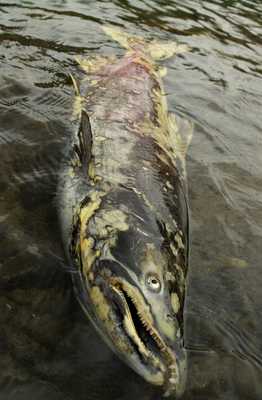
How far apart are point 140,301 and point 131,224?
2.26 ft

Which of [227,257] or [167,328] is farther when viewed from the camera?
[227,257]

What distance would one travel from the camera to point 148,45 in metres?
7.21

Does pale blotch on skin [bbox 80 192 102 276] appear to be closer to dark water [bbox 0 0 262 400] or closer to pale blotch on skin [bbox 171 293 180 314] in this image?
dark water [bbox 0 0 262 400]

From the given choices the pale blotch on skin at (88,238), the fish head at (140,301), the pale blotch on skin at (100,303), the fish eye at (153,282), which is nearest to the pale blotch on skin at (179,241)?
the fish head at (140,301)

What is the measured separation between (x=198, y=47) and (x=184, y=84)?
5.65ft

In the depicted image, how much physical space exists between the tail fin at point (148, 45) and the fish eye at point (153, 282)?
464cm

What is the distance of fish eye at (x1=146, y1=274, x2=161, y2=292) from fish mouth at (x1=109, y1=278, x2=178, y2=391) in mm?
97

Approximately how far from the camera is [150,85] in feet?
18.3

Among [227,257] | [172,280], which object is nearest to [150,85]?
[227,257]

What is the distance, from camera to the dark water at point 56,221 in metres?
2.69

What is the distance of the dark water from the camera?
8.84 ft

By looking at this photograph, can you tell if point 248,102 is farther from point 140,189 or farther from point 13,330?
point 13,330

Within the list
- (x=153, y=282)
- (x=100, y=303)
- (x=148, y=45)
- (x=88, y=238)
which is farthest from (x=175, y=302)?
(x=148, y=45)

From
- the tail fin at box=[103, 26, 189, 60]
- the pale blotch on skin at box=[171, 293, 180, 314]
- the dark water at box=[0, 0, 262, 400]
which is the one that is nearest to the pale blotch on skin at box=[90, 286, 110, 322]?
the dark water at box=[0, 0, 262, 400]
